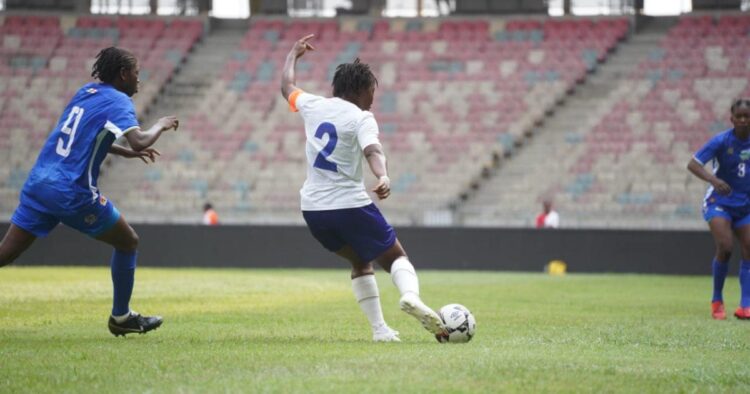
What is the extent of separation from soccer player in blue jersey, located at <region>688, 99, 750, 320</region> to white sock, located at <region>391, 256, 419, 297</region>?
5.32 metres

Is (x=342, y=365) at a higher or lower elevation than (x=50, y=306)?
higher

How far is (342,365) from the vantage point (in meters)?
7.82

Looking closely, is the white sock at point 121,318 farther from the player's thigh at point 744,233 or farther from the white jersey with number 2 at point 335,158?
the player's thigh at point 744,233

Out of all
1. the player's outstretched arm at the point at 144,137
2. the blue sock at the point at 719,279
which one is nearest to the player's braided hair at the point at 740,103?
the blue sock at the point at 719,279

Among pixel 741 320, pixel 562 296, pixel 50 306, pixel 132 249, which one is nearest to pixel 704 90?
pixel 562 296

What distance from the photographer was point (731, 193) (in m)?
13.9

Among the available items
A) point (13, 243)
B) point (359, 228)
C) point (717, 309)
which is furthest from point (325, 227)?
point (717, 309)

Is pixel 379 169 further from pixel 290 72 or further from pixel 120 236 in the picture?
pixel 120 236

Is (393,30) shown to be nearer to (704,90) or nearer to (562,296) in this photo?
(704,90)

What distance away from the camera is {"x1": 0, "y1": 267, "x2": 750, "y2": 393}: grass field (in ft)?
23.4

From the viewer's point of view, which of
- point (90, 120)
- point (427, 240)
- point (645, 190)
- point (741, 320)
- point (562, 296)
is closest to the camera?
point (90, 120)

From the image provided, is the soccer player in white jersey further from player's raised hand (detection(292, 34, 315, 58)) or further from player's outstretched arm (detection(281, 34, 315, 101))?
player's raised hand (detection(292, 34, 315, 58))

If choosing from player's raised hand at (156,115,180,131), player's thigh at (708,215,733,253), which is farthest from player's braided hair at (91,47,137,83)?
player's thigh at (708,215,733,253)

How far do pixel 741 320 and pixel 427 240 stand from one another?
51.2 ft
